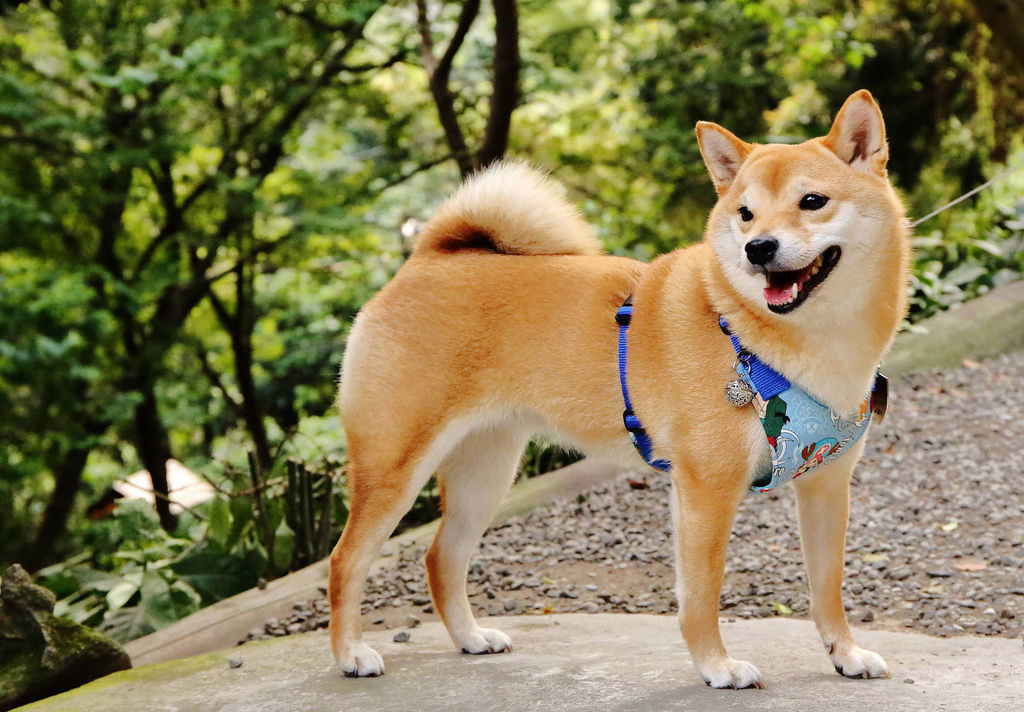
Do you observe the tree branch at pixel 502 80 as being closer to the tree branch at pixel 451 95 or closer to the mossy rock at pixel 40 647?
the tree branch at pixel 451 95

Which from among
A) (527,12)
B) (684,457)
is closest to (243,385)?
(527,12)

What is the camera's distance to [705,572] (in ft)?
9.86

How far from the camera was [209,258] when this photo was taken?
10.5 meters

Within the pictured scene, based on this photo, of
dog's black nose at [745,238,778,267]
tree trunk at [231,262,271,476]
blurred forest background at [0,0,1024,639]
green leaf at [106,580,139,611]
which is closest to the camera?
dog's black nose at [745,238,778,267]

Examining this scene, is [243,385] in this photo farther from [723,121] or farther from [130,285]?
[723,121]

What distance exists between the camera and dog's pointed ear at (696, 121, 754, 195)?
3.07 meters

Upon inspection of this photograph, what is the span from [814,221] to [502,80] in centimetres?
447

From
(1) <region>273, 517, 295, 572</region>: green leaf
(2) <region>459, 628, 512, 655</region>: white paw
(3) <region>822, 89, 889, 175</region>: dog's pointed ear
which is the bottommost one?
(2) <region>459, 628, 512, 655</region>: white paw

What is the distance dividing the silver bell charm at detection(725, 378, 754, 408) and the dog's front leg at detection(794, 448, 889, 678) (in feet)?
1.30

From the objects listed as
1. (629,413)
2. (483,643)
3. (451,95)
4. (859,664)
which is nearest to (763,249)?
(629,413)

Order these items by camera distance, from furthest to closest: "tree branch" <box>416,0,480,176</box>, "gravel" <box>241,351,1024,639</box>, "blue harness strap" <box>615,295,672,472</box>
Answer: "tree branch" <box>416,0,480,176</box>
"gravel" <box>241,351,1024,639</box>
"blue harness strap" <box>615,295,672,472</box>

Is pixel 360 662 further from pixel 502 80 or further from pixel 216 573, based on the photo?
pixel 502 80

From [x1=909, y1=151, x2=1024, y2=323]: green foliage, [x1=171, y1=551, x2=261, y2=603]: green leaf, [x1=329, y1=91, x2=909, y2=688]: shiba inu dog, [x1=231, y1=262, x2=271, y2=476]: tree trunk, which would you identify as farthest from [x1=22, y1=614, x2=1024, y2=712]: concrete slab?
[x1=231, y1=262, x2=271, y2=476]: tree trunk

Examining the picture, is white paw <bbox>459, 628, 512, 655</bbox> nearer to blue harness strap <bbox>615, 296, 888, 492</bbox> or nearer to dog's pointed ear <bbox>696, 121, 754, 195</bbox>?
blue harness strap <bbox>615, 296, 888, 492</bbox>
